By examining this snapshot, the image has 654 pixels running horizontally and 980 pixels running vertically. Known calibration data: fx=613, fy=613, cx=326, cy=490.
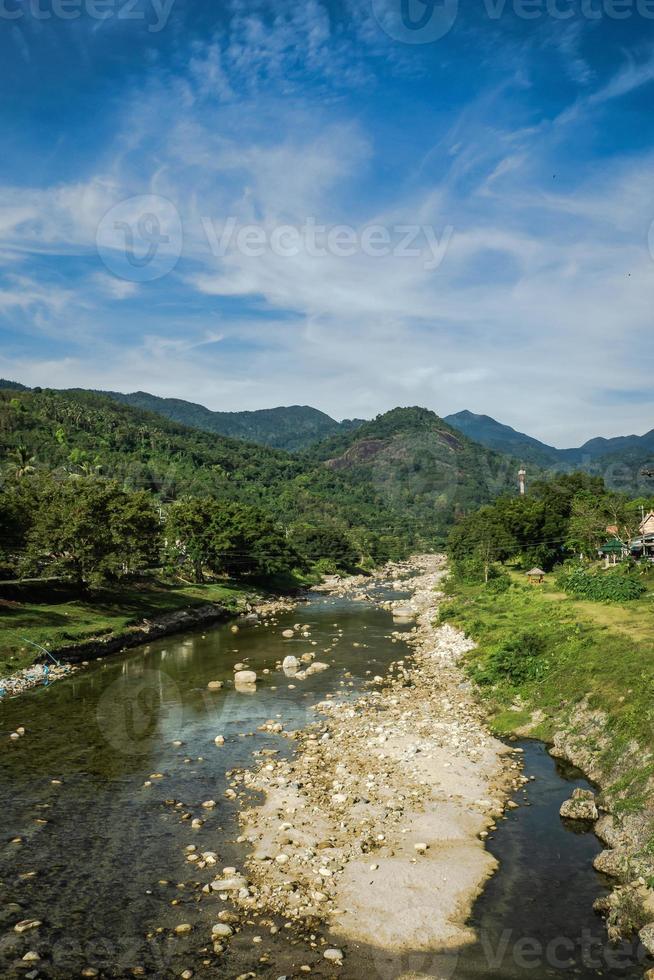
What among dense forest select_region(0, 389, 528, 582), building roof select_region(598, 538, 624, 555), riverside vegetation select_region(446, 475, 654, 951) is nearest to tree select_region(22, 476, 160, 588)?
dense forest select_region(0, 389, 528, 582)

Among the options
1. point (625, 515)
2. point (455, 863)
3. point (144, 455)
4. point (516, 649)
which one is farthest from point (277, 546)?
point (144, 455)

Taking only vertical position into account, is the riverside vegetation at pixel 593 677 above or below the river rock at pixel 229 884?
above

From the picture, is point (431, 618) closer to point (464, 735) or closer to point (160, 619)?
point (160, 619)

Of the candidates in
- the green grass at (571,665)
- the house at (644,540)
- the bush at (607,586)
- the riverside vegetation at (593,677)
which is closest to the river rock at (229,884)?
the riverside vegetation at (593,677)

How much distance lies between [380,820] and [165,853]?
7082 mm

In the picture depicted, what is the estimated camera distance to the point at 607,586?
5247cm

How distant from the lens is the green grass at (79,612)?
42531 millimetres

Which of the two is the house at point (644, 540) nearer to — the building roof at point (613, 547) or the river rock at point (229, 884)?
the building roof at point (613, 547)

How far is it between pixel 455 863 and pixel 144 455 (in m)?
183

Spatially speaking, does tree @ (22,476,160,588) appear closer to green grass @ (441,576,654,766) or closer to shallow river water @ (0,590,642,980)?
shallow river water @ (0,590,642,980)

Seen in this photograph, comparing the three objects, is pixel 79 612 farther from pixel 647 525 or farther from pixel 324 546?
pixel 324 546

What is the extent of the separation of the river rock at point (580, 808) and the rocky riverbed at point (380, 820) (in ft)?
7.22

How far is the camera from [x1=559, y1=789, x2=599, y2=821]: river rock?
21047 mm

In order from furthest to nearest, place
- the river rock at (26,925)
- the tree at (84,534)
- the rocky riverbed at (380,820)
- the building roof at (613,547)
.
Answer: the building roof at (613,547) < the tree at (84,534) < the rocky riverbed at (380,820) < the river rock at (26,925)
